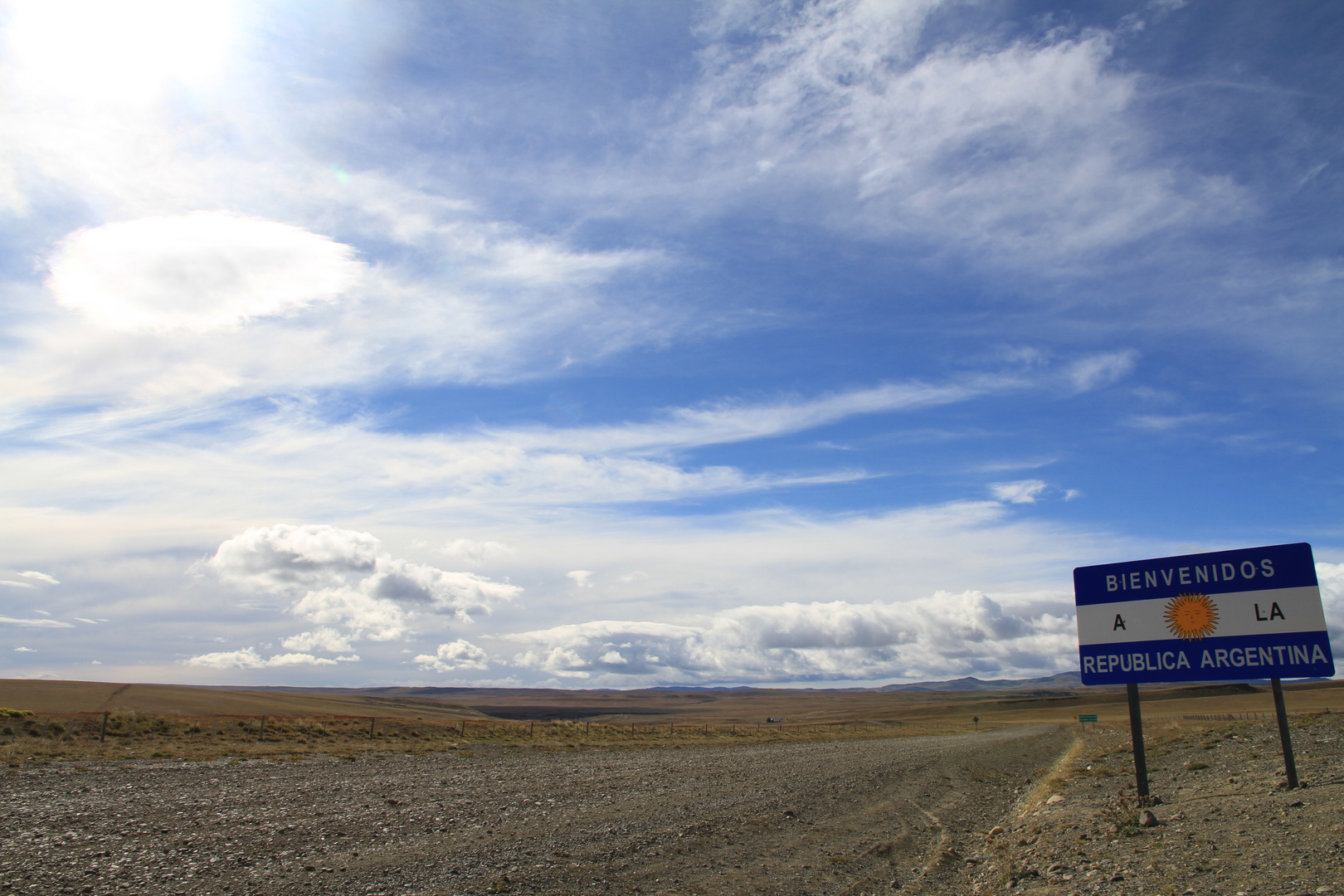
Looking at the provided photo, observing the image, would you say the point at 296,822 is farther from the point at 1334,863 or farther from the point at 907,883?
the point at 1334,863

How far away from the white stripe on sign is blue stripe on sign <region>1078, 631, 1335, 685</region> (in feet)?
0.35

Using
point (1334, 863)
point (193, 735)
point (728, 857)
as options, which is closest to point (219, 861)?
point (728, 857)

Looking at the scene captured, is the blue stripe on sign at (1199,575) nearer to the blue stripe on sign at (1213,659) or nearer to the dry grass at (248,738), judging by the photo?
the blue stripe on sign at (1213,659)

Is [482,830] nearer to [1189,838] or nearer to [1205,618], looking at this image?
[1189,838]

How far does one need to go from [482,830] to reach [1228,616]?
12.8 metres

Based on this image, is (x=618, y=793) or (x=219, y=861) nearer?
(x=219, y=861)

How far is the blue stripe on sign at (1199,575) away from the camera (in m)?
11.4

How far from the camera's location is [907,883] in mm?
10180

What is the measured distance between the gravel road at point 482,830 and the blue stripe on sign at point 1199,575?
198 inches

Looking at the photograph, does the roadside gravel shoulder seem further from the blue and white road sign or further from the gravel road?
the blue and white road sign

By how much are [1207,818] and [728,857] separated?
665 centimetres

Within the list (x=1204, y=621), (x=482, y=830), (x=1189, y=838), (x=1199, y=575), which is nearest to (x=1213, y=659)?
(x=1204, y=621)

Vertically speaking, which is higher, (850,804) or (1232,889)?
(1232,889)

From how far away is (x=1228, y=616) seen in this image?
1170 cm
